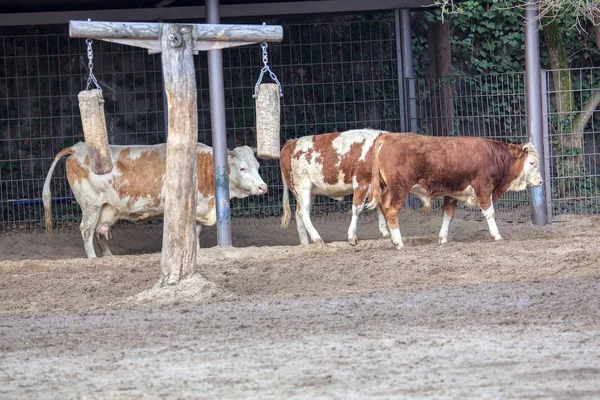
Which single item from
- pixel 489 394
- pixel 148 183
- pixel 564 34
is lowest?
pixel 489 394

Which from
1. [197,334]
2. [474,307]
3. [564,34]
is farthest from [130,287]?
[564,34]

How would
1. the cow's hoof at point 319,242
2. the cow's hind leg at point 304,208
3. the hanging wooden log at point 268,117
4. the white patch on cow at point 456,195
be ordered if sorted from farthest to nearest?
1. the cow's hind leg at point 304,208
2. the cow's hoof at point 319,242
3. the white patch on cow at point 456,195
4. the hanging wooden log at point 268,117

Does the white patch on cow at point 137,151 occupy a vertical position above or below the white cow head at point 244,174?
above

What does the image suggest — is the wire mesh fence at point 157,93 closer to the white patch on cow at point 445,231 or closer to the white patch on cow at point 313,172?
the white patch on cow at point 313,172

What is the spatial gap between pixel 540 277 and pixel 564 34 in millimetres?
8230

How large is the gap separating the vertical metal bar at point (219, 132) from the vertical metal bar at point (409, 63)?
4.33m

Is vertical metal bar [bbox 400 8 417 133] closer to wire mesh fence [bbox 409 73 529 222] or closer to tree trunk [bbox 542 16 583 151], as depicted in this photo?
wire mesh fence [bbox 409 73 529 222]

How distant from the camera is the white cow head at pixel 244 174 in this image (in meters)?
12.8

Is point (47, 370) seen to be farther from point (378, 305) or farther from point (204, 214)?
point (204, 214)

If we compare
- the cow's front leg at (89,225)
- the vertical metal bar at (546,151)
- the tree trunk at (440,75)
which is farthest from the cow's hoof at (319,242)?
the tree trunk at (440,75)

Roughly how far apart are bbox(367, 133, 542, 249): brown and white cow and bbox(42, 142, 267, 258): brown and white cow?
2367 millimetres

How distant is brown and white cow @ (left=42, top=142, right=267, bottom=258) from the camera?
1242 centimetres

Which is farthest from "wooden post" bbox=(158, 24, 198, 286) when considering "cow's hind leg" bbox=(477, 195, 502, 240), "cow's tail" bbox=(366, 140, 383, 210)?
"cow's hind leg" bbox=(477, 195, 502, 240)

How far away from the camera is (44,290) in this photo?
9141mm
